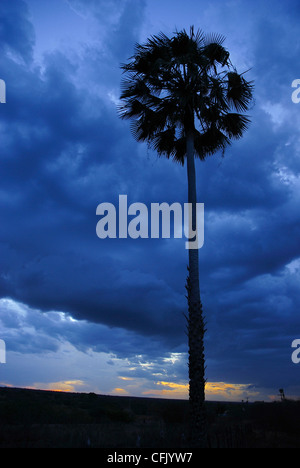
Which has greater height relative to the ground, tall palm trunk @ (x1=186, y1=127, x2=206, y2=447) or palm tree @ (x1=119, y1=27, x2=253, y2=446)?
palm tree @ (x1=119, y1=27, x2=253, y2=446)

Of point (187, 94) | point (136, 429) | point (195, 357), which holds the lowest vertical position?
point (136, 429)

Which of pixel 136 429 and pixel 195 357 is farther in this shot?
pixel 136 429

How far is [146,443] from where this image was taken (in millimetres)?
11984

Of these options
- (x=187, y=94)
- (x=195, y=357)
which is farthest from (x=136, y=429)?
(x=187, y=94)

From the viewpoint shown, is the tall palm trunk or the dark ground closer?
the tall palm trunk

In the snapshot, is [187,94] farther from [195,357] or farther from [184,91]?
[195,357]

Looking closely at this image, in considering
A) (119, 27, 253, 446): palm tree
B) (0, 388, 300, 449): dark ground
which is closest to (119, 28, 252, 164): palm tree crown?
(119, 27, 253, 446): palm tree

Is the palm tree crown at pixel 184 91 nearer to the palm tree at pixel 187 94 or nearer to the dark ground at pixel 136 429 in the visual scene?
the palm tree at pixel 187 94

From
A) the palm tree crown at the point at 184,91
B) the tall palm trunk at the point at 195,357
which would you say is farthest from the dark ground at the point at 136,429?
the palm tree crown at the point at 184,91

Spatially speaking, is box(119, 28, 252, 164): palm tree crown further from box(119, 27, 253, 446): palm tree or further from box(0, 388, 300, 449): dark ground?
box(0, 388, 300, 449): dark ground

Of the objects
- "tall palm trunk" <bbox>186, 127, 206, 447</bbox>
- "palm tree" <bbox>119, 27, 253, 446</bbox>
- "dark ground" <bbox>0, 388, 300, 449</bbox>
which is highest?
"palm tree" <bbox>119, 27, 253, 446</bbox>
